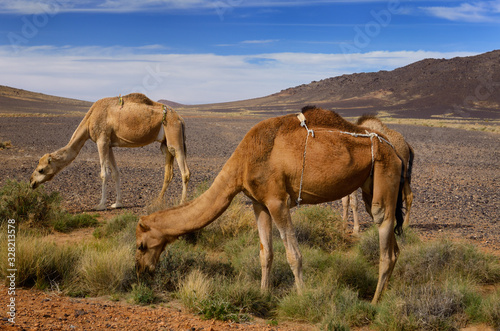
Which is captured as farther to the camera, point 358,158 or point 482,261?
point 482,261

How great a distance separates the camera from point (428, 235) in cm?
945

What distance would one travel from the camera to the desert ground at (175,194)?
5.20 m

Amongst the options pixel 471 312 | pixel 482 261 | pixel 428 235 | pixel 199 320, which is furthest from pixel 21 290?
pixel 428 235

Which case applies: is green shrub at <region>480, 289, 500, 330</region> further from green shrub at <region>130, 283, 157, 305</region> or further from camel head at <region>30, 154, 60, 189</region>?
camel head at <region>30, 154, 60, 189</region>

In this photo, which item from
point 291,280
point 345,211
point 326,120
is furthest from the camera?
point 345,211

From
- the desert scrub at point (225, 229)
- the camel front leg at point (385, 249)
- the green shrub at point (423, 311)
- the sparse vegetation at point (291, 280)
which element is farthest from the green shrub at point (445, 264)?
the desert scrub at point (225, 229)

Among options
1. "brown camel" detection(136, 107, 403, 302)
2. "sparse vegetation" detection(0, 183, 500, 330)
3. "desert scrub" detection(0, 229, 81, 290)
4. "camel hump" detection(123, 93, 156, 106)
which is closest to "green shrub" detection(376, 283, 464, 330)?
"sparse vegetation" detection(0, 183, 500, 330)

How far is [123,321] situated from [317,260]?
3.24 metres

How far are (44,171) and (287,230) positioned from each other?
22.9 ft

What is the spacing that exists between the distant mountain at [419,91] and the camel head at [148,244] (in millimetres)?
110963

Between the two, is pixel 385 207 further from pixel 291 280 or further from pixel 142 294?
pixel 142 294

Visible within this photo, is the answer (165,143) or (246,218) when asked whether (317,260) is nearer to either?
(246,218)

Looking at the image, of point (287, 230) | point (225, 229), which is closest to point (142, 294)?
point (287, 230)

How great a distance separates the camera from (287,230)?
18.7 ft
